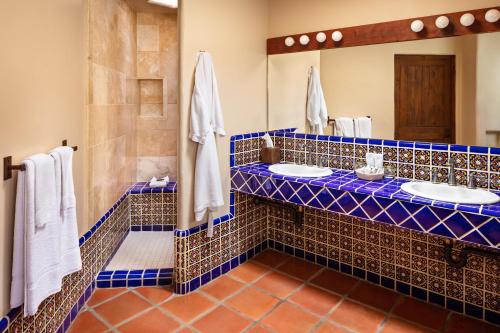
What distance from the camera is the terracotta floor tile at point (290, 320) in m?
2.12

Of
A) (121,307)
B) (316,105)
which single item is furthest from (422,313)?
(121,307)

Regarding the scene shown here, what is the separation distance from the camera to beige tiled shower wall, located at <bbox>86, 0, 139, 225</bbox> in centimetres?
256

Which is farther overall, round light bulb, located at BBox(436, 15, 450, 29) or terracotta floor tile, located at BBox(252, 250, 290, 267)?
terracotta floor tile, located at BBox(252, 250, 290, 267)

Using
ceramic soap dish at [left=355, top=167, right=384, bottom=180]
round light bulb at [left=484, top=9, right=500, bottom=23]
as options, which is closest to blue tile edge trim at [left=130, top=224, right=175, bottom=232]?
ceramic soap dish at [left=355, top=167, right=384, bottom=180]

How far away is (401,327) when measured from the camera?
7.02 feet

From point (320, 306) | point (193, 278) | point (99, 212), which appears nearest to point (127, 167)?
point (99, 212)

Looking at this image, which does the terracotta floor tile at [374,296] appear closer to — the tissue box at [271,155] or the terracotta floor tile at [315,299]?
the terracotta floor tile at [315,299]

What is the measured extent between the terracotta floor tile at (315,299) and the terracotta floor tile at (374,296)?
16 centimetres

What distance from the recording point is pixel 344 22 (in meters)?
2.66

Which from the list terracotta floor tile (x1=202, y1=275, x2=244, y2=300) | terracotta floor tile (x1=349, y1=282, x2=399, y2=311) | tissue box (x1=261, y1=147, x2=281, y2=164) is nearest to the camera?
terracotta floor tile (x1=349, y1=282, x2=399, y2=311)

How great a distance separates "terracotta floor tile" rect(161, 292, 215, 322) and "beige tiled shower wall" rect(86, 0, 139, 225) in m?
0.83

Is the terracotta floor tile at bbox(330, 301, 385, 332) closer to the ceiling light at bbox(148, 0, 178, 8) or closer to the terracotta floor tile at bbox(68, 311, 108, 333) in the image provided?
the terracotta floor tile at bbox(68, 311, 108, 333)

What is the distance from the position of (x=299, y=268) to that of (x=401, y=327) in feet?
3.09

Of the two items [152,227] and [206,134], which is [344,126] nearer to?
[206,134]
